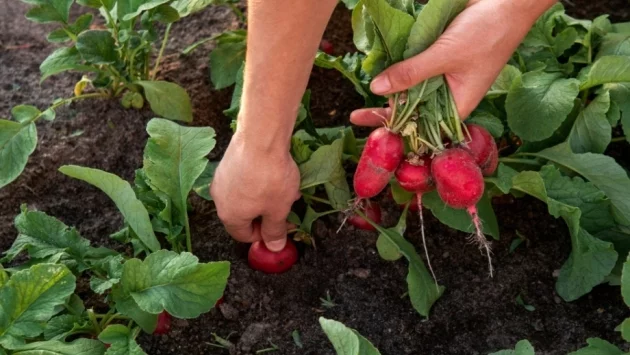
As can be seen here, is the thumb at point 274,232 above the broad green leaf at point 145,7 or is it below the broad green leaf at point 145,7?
below

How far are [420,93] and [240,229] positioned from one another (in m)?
0.50

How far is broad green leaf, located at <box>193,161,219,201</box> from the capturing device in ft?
6.11

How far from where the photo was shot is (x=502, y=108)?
81.4 inches

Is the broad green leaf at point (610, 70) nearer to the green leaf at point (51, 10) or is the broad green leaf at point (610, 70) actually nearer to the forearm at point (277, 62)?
the forearm at point (277, 62)

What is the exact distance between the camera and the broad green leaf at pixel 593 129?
1909 millimetres

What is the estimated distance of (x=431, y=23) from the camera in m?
1.62

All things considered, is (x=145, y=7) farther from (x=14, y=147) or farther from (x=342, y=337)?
(x=342, y=337)

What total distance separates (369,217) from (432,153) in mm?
325

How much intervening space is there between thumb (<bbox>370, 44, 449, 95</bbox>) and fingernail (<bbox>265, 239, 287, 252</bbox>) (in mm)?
464

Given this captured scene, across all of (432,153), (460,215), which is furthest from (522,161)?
(432,153)

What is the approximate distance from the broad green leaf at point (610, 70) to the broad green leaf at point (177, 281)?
95 cm

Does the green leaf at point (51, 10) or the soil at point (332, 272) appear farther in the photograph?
the green leaf at point (51, 10)

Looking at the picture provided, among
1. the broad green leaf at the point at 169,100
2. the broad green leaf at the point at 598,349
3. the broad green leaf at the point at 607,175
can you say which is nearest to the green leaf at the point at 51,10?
the broad green leaf at the point at 169,100

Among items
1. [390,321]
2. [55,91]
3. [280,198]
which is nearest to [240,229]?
[280,198]
